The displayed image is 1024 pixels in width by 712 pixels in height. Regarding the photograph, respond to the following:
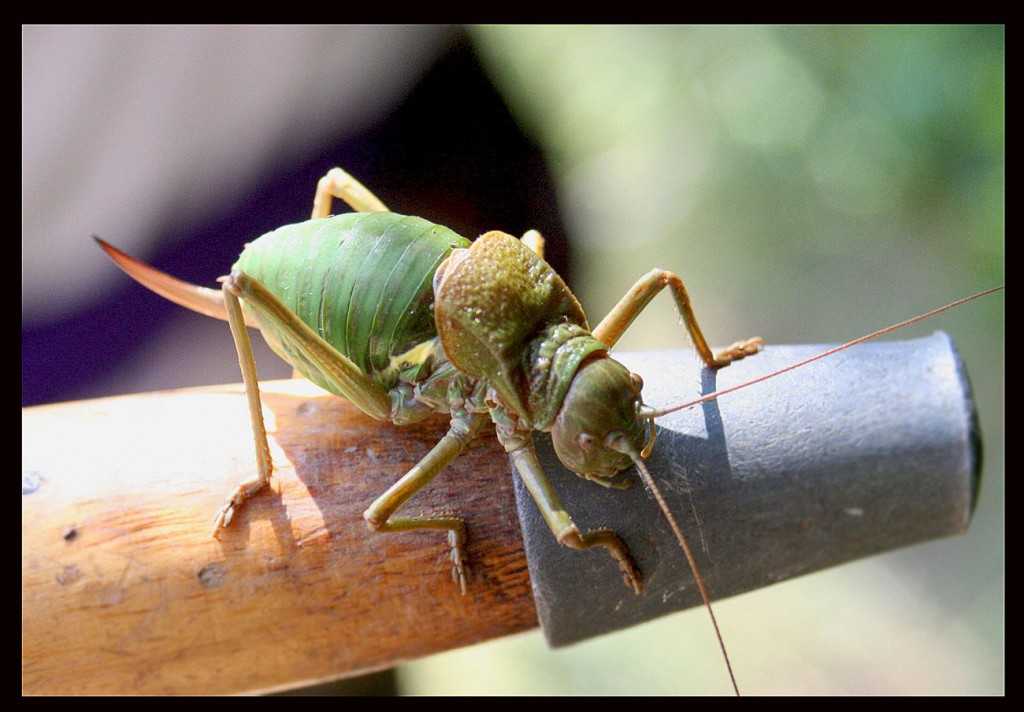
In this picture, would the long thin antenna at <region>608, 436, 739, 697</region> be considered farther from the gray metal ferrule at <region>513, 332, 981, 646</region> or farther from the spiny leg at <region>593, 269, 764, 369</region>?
the spiny leg at <region>593, 269, 764, 369</region>

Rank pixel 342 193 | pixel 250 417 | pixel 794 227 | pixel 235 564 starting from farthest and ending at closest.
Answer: pixel 794 227, pixel 342 193, pixel 250 417, pixel 235 564

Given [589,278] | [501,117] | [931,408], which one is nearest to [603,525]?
A: [931,408]

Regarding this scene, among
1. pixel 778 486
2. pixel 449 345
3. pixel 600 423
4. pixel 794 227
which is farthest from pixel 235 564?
pixel 794 227

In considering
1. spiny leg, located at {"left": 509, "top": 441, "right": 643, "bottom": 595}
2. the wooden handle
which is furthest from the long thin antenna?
the wooden handle

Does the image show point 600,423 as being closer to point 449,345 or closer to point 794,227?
point 449,345

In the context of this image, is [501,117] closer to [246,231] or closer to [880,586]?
[246,231]

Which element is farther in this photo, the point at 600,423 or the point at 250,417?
the point at 250,417
